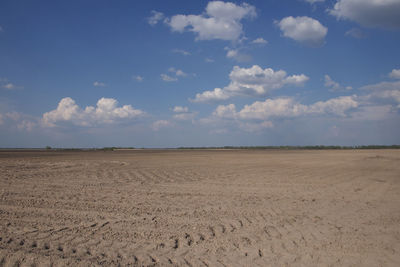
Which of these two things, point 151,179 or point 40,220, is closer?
point 40,220

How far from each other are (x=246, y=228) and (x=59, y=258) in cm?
348

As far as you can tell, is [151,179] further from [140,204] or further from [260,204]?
[260,204]

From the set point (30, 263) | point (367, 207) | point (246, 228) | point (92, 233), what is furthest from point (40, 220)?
point (367, 207)

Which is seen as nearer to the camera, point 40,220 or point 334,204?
point 40,220

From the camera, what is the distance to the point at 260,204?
775 cm

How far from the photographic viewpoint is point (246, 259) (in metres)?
4.36

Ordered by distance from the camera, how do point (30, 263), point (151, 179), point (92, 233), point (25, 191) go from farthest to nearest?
point (151, 179) → point (25, 191) → point (92, 233) → point (30, 263)

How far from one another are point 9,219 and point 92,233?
2.29m

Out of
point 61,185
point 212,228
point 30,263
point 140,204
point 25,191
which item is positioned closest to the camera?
point 30,263

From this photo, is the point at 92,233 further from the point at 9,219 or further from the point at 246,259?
the point at 246,259

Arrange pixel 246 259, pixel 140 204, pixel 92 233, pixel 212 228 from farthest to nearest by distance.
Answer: pixel 140 204 → pixel 212 228 → pixel 92 233 → pixel 246 259

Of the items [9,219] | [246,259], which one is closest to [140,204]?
[9,219]

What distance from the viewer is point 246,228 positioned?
5.71m

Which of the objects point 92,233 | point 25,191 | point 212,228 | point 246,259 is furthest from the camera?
point 25,191
